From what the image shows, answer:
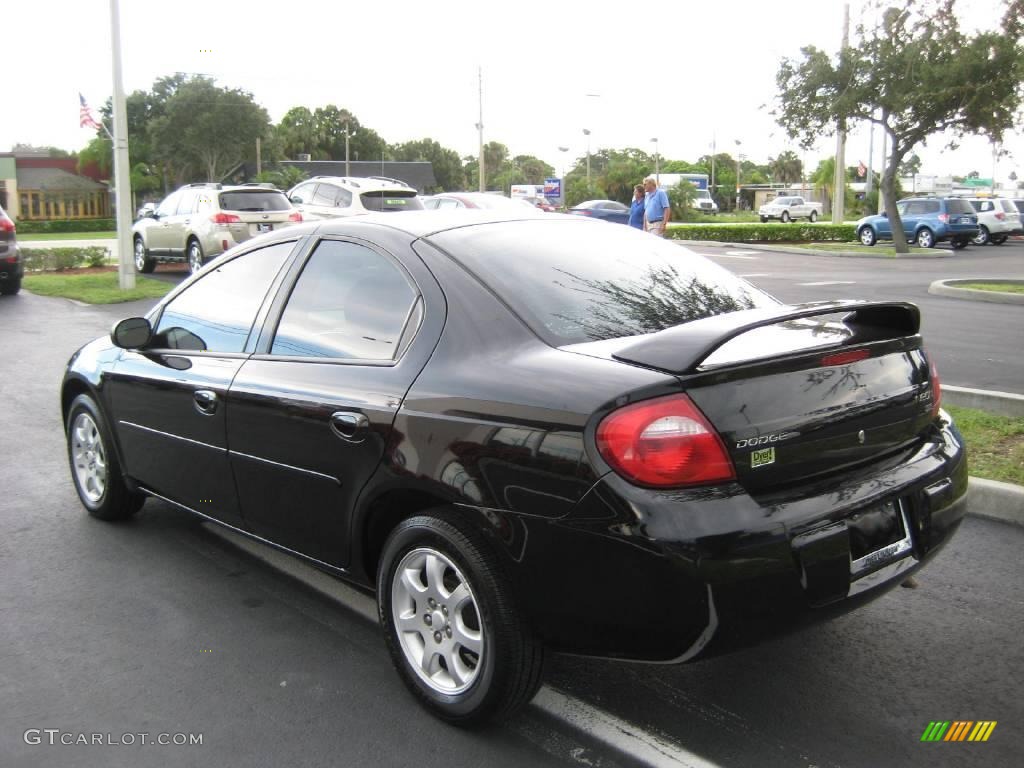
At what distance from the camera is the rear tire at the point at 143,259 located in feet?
65.2

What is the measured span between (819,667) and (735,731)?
60 centimetres

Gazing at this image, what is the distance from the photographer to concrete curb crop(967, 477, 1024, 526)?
514cm

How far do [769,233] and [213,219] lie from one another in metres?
22.1

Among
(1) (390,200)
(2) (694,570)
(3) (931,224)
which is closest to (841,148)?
(3) (931,224)

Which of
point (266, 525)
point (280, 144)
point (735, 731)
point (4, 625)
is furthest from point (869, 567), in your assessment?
point (280, 144)

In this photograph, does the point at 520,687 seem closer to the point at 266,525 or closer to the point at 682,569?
the point at 682,569

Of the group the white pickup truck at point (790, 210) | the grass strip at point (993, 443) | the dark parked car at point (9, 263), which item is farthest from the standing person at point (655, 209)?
the white pickup truck at point (790, 210)

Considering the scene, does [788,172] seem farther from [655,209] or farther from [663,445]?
[663,445]

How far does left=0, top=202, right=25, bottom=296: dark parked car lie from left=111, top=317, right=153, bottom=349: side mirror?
43.1 feet

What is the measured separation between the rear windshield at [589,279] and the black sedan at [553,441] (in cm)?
1

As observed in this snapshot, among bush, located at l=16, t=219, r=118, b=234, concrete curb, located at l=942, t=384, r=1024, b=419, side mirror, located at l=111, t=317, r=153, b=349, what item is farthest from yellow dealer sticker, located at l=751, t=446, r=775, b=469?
bush, located at l=16, t=219, r=118, b=234

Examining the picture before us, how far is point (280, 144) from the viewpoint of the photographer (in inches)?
3184

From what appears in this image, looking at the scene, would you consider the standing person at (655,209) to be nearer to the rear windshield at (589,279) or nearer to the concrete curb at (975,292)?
the concrete curb at (975,292)

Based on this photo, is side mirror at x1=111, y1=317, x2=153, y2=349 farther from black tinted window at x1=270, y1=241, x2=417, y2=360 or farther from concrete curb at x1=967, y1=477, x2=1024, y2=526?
concrete curb at x1=967, y1=477, x2=1024, y2=526
